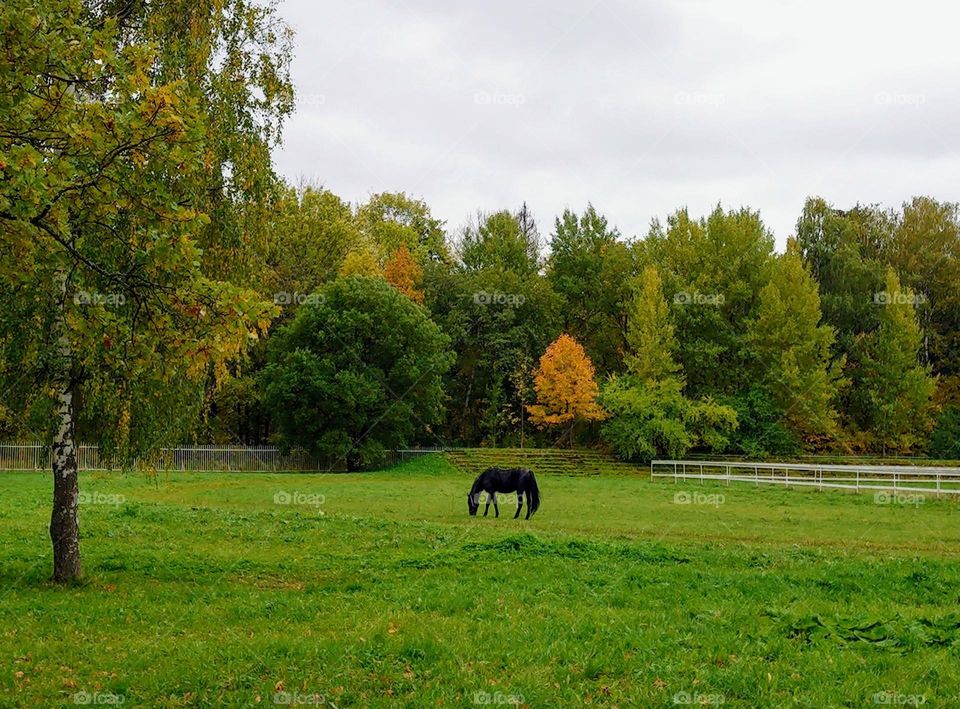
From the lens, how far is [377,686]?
754 cm

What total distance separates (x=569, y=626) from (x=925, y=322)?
203 feet

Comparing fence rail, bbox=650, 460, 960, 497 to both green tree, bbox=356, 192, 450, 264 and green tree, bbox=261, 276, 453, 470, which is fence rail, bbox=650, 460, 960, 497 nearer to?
green tree, bbox=261, 276, 453, 470

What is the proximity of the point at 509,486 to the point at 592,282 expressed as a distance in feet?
152

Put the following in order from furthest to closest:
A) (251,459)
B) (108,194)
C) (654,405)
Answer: (654,405) → (251,459) → (108,194)

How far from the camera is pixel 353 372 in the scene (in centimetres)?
4984

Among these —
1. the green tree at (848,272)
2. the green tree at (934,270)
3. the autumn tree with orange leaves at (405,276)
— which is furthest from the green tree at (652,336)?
the green tree at (934,270)

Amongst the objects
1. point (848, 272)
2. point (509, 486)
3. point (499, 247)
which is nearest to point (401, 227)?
point (499, 247)

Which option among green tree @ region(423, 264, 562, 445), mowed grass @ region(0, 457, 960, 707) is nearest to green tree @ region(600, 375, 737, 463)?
green tree @ region(423, 264, 562, 445)

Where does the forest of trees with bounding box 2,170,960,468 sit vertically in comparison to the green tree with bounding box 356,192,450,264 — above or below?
below

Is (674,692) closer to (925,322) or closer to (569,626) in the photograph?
(569,626)

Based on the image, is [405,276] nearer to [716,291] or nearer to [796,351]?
[716,291]

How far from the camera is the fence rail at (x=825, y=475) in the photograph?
3569cm

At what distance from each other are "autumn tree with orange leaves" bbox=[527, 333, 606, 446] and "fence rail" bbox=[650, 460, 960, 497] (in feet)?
20.2

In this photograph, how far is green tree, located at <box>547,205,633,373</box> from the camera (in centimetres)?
6713
